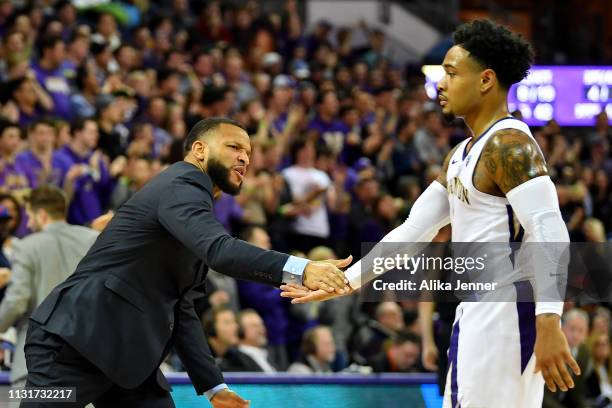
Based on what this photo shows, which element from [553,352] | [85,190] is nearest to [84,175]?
[85,190]

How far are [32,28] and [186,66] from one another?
1779 millimetres

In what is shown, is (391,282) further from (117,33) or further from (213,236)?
(117,33)

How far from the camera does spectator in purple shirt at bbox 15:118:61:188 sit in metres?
8.98

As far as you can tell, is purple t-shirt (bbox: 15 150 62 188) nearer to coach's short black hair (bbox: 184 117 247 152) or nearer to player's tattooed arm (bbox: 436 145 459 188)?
coach's short black hair (bbox: 184 117 247 152)

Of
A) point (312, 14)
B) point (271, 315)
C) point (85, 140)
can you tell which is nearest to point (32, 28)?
point (85, 140)

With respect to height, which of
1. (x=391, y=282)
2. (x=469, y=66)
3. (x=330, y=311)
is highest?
(x=469, y=66)

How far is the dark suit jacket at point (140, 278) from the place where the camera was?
3961mm

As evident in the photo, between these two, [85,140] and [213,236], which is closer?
[213,236]

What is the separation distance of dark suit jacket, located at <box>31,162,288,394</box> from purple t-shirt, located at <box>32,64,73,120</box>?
6747 millimetres

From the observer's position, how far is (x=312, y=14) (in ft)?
61.1

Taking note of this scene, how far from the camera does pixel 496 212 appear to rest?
4215mm

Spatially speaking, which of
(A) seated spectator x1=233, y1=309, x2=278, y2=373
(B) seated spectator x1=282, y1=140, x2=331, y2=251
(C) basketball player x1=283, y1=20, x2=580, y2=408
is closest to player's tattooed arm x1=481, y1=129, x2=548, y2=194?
(C) basketball player x1=283, y1=20, x2=580, y2=408

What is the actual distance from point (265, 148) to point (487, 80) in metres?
6.75

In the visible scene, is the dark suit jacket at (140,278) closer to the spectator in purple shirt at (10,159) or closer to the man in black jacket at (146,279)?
the man in black jacket at (146,279)
